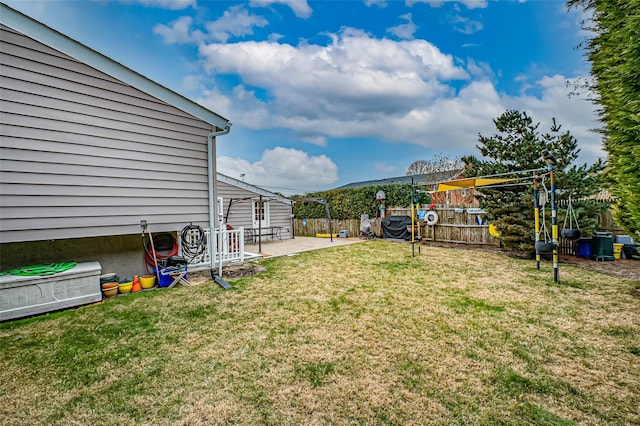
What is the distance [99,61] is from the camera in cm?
409

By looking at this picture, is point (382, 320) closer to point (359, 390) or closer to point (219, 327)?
point (359, 390)

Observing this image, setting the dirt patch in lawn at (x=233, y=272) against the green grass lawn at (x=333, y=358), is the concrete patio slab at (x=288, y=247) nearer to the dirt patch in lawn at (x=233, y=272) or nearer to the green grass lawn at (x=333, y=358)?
the dirt patch in lawn at (x=233, y=272)

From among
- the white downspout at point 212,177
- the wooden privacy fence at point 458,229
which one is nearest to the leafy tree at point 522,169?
the wooden privacy fence at point 458,229

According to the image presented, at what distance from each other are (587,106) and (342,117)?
386 inches

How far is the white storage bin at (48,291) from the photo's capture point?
3.36 metres

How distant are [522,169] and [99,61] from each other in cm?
933

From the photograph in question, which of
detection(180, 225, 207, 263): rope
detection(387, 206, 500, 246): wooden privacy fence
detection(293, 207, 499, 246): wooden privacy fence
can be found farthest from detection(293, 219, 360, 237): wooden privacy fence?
detection(180, 225, 207, 263): rope

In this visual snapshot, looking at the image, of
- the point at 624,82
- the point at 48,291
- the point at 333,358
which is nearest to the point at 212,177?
the point at 48,291

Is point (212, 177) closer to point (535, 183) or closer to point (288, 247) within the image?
point (288, 247)

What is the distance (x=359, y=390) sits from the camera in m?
1.96

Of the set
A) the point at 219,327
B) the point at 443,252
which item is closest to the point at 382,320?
the point at 219,327

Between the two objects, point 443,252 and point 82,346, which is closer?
point 82,346

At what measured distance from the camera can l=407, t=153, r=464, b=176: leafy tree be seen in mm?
19019

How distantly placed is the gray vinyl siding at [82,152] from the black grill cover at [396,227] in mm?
8535
